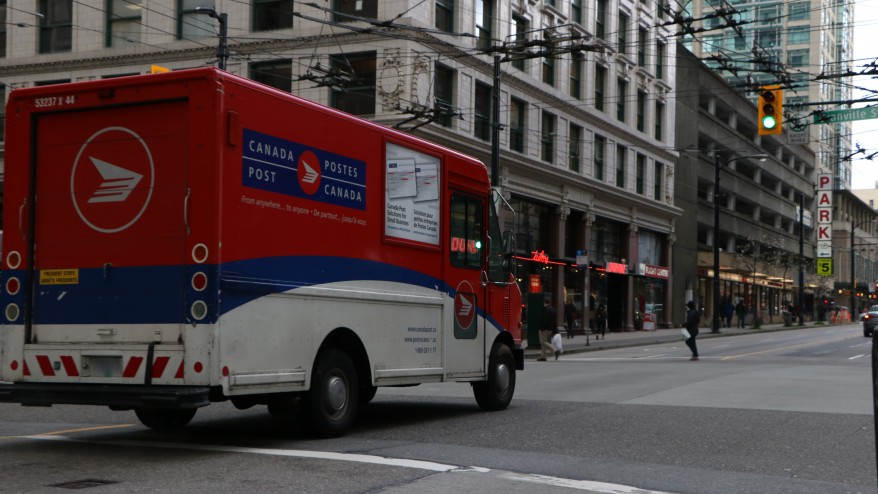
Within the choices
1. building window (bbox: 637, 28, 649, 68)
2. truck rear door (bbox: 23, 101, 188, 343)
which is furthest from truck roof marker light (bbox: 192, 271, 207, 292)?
building window (bbox: 637, 28, 649, 68)

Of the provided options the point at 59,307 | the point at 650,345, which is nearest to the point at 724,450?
the point at 59,307

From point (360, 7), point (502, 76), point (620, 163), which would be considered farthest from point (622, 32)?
point (360, 7)

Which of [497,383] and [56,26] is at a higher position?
[56,26]

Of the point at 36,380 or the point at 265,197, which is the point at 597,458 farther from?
the point at 36,380

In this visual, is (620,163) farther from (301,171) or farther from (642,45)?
(301,171)

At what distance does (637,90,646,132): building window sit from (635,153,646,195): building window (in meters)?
1.43

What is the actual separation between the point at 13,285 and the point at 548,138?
33782mm

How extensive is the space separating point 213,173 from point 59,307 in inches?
78.7

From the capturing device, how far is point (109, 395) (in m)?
8.91

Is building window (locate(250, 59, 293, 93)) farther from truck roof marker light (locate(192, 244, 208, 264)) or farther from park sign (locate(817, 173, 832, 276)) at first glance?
park sign (locate(817, 173, 832, 276))

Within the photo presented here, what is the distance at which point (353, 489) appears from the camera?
7.52 m

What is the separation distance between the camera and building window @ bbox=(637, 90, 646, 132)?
170 feet

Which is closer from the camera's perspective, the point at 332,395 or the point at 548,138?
the point at 332,395

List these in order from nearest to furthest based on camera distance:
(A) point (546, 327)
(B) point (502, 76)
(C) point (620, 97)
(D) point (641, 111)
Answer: (A) point (546, 327) < (B) point (502, 76) < (C) point (620, 97) < (D) point (641, 111)
